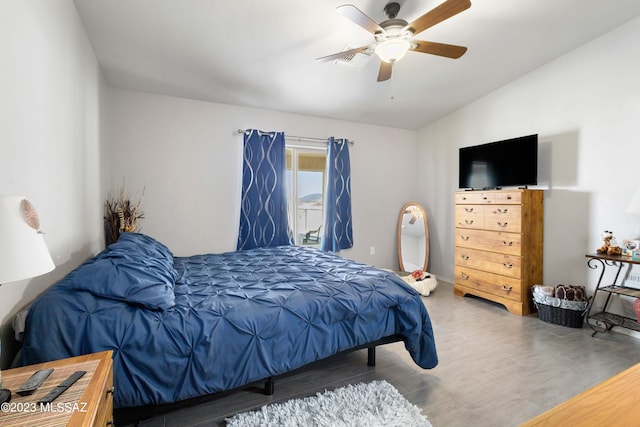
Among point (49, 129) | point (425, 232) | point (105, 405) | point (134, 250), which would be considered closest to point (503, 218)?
point (425, 232)

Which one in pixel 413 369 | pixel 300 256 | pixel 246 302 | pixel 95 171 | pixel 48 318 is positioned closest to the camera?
pixel 48 318

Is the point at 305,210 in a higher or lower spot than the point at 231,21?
lower

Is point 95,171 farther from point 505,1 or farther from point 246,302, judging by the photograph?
point 505,1

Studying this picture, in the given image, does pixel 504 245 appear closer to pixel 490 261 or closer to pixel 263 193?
pixel 490 261

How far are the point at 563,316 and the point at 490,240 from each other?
98cm

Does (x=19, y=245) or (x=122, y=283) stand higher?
(x=19, y=245)

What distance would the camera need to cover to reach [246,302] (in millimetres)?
1726

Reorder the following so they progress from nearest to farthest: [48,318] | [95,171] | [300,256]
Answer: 1. [48,318]
2. [95,171]
3. [300,256]

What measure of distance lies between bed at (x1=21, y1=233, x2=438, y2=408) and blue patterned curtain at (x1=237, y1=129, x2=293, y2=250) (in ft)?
5.36

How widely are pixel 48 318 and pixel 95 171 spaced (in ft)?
6.07

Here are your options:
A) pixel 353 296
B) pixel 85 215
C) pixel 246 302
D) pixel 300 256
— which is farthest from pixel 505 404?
pixel 85 215

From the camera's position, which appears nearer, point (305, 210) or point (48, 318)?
point (48, 318)

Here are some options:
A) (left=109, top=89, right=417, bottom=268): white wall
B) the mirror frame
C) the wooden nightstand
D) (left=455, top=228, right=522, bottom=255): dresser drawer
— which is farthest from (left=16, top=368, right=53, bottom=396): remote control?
the mirror frame

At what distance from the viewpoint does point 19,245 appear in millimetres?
752
